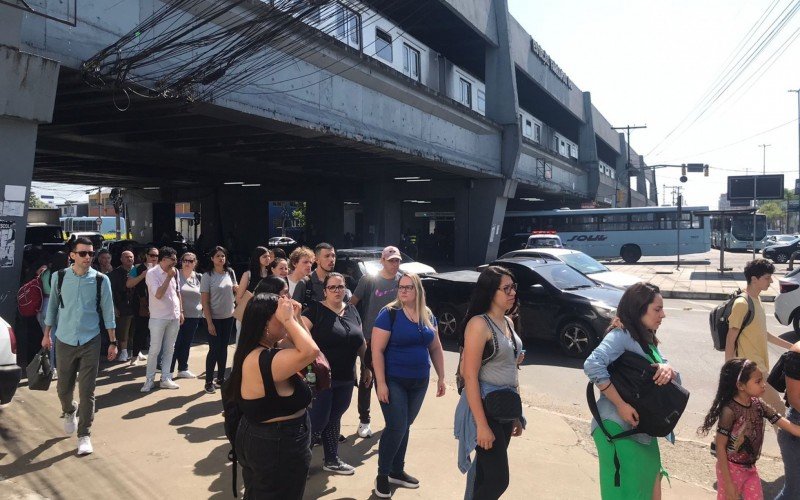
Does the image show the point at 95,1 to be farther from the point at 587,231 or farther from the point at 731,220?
the point at 731,220

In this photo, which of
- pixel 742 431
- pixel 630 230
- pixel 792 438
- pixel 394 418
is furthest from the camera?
pixel 630 230

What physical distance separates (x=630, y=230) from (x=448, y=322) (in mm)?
23470

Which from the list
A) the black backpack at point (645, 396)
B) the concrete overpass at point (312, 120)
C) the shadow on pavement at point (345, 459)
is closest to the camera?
the black backpack at point (645, 396)

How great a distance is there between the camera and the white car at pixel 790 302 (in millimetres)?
10273

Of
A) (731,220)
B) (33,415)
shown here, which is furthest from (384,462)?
(731,220)

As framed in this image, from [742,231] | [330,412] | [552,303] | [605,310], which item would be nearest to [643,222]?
[742,231]

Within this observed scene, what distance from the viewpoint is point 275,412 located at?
286 centimetres

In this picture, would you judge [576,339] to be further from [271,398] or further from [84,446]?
[271,398]

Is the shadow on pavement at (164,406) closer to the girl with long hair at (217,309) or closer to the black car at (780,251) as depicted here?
the girl with long hair at (217,309)

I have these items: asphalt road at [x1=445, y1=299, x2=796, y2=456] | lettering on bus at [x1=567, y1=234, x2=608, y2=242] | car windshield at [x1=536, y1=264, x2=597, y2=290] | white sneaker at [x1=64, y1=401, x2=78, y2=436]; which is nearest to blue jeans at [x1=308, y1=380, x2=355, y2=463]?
white sneaker at [x1=64, y1=401, x2=78, y2=436]

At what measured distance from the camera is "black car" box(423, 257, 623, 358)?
29.9 feet

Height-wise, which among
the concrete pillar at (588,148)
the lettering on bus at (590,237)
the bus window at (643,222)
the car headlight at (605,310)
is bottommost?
the car headlight at (605,310)

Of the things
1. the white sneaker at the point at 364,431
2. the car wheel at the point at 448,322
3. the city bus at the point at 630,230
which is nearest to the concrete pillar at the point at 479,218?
the city bus at the point at 630,230

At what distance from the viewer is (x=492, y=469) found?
3258mm
